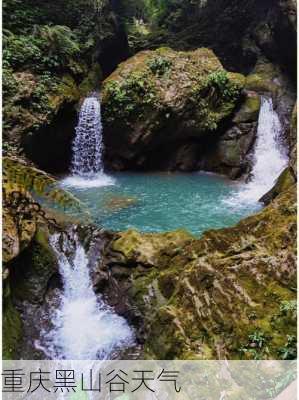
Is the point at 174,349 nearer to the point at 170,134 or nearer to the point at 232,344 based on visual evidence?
the point at 232,344

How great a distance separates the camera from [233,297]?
13.3 feet

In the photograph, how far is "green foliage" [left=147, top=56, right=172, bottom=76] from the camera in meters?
12.2

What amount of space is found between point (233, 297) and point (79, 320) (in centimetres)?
279

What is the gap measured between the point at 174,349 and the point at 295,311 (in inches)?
48.6

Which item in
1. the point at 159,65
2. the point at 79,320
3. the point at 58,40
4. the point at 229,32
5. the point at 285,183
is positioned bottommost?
the point at 79,320

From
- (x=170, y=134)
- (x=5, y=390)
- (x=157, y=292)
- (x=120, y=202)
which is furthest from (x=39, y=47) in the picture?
(x=5, y=390)

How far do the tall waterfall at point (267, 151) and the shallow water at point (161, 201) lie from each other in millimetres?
912

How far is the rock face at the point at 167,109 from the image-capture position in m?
11.9

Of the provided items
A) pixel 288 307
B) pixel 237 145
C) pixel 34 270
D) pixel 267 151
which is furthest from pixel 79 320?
pixel 267 151

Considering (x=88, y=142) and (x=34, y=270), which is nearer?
(x=34, y=270)

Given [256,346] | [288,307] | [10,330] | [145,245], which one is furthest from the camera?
[145,245]

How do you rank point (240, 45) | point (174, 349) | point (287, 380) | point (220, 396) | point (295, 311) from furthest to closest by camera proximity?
point (240, 45) < point (174, 349) < point (295, 311) < point (220, 396) < point (287, 380)

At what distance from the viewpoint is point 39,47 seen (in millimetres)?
11414

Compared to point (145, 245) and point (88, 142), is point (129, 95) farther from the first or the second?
point (145, 245)
